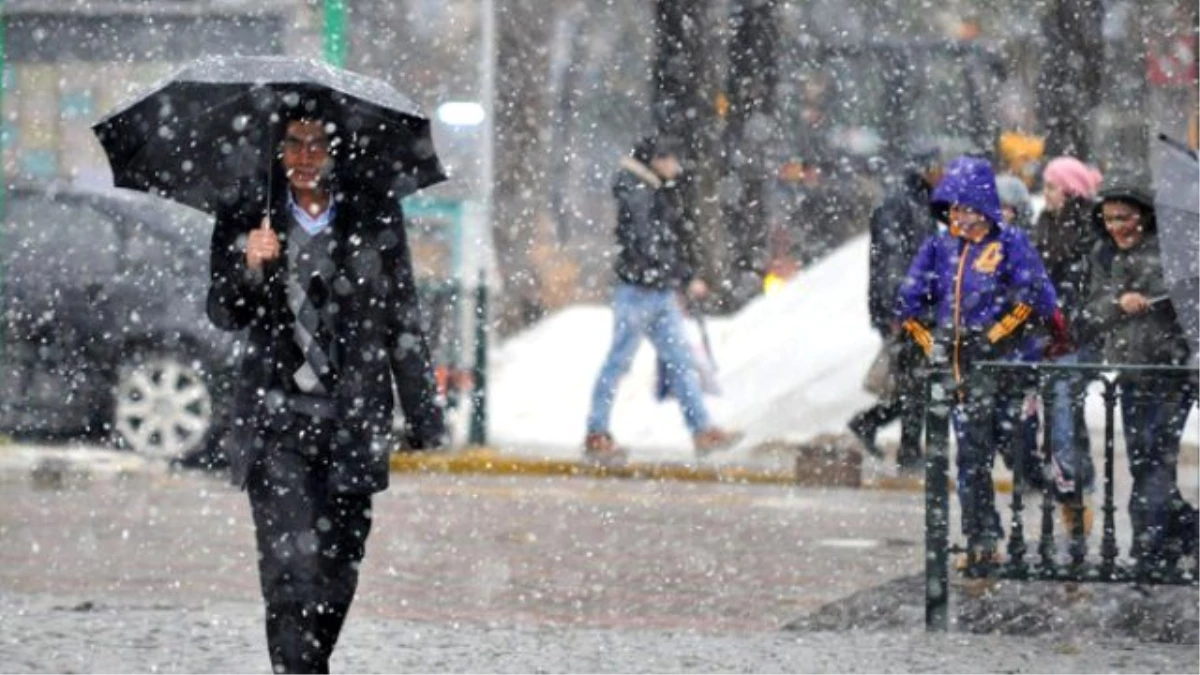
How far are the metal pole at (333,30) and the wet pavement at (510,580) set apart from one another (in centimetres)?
403

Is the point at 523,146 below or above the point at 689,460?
above

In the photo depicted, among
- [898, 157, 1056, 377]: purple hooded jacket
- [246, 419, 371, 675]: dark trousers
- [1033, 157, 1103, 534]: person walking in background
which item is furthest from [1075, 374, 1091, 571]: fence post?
[246, 419, 371, 675]: dark trousers

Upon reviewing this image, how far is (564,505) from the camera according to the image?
1614cm

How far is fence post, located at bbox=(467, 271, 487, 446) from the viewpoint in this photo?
1895cm

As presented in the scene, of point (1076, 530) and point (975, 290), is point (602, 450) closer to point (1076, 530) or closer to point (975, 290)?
point (975, 290)

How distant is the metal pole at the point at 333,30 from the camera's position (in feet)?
69.3

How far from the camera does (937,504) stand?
10.5m

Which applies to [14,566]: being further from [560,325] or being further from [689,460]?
[560,325]

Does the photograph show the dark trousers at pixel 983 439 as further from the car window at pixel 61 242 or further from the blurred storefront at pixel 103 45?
the blurred storefront at pixel 103 45

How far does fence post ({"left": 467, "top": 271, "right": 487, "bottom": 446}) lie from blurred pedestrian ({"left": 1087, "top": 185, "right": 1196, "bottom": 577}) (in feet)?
22.1

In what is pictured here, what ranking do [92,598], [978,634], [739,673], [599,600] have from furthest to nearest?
[599,600] < [92,598] < [978,634] < [739,673]

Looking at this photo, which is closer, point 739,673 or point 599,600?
point 739,673

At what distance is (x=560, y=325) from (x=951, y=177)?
13008mm

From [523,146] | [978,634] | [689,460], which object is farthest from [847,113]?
[978,634]
